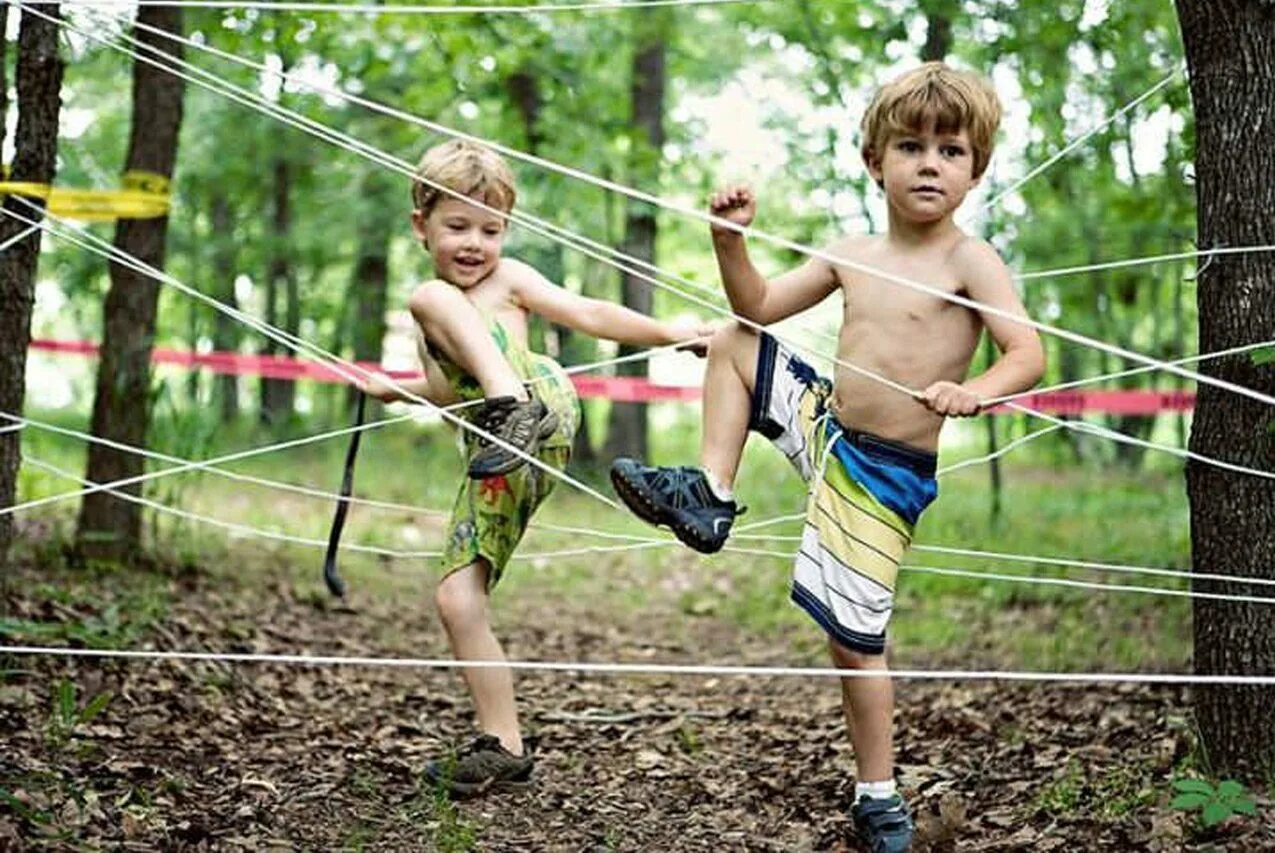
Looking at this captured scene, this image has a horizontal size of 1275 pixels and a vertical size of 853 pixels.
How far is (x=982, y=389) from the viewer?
8.43 ft

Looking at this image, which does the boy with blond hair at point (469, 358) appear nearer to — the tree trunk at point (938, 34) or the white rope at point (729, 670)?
the white rope at point (729, 670)

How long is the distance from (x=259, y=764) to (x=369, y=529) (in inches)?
201

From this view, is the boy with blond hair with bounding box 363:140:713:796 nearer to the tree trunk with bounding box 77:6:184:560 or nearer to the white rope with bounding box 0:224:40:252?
the white rope with bounding box 0:224:40:252

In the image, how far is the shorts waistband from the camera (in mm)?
2850

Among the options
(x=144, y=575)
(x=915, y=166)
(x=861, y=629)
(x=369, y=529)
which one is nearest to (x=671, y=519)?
(x=861, y=629)

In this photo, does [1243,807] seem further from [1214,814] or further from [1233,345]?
[1233,345]

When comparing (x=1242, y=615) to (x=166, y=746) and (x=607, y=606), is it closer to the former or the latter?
(x=166, y=746)

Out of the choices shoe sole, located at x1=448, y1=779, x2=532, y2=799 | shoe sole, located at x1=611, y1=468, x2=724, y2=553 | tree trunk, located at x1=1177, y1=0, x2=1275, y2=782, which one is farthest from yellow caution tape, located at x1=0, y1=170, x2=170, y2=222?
tree trunk, located at x1=1177, y1=0, x2=1275, y2=782

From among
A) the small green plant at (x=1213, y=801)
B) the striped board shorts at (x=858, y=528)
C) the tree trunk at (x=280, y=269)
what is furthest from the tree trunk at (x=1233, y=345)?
the tree trunk at (x=280, y=269)

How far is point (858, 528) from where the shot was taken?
111 inches

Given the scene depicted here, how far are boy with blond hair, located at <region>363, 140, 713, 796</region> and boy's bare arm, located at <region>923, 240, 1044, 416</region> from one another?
0.70 m

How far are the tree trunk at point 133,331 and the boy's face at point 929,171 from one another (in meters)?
3.35

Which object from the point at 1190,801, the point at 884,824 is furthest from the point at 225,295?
the point at 1190,801

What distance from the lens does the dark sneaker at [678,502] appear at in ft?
9.15
